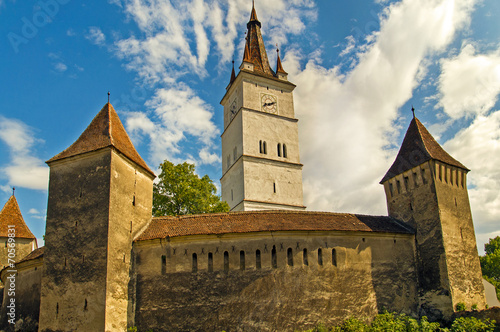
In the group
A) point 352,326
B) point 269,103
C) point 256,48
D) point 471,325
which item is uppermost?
point 256,48

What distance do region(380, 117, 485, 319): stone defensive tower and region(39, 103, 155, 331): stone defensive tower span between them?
15.6 metres

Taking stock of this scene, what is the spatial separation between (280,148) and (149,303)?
26683mm

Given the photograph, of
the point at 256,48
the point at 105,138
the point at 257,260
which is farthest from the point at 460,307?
the point at 256,48

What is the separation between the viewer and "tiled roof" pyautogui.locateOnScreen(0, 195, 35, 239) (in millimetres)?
32500

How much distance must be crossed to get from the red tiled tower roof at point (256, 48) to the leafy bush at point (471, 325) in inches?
1307

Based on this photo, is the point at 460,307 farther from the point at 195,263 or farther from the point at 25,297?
the point at 25,297

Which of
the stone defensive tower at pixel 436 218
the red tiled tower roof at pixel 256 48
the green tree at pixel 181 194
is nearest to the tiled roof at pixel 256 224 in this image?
the stone defensive tower at pixel 436 218

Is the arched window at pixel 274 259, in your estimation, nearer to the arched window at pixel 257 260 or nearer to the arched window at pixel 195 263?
the arched window at pixel 257 260

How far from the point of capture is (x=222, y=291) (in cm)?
2083

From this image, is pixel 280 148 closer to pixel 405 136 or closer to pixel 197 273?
pixel 405 136

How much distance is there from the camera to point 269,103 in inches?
1813

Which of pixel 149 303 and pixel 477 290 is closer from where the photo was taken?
pixel 149 303

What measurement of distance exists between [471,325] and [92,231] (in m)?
19.0

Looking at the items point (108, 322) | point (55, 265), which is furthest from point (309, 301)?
point (55, 265)
